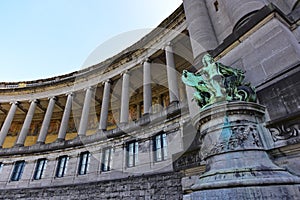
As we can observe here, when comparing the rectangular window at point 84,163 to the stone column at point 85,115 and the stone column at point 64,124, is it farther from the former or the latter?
the stone column at point 64,124

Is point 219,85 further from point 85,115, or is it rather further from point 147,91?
point 85,115

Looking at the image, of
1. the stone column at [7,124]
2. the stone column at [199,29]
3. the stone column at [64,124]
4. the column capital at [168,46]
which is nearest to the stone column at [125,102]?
the column capital at [168,46]

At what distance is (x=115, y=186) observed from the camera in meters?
12.1

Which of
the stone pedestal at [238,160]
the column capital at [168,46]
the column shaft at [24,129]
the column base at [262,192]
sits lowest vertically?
the column base at [262,192]

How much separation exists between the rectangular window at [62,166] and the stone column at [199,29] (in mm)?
16398

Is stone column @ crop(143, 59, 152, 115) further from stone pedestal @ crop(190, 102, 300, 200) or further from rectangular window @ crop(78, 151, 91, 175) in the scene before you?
stone pedestal @ crop(190, 102, 300, 200)

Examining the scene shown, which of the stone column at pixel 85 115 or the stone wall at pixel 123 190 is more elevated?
the stone column at pixel 85 115

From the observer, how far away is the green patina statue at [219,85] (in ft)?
15.6

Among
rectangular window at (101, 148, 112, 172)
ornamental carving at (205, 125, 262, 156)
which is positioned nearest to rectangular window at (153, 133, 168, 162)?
rectangular window at (101, 148, 112, 172)

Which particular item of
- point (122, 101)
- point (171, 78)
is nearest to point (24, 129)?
point (122, 101)

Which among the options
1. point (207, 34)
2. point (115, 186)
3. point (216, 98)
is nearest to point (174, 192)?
point (115, 186)

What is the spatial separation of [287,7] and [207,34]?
338cm

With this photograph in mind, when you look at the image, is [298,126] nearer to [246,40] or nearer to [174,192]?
[246,40]

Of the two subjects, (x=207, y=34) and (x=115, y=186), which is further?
(x=115, y=186)
